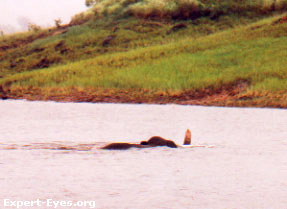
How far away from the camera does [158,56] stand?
1144 inches

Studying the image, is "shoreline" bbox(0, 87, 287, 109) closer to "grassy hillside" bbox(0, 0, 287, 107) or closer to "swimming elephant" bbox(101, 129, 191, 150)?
"grassy hillside" bbox(0, 0, 287, 107)

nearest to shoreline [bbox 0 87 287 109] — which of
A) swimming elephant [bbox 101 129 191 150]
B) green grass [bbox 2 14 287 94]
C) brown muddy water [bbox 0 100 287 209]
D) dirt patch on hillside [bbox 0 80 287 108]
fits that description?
dirt patch on hillside [bbox 0 80 287 108]

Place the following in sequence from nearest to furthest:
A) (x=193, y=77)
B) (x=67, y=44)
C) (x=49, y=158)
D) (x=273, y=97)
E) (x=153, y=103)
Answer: (x=49, y=158), (x=273, y=97), (x=153, y=103), (x=193, y=77), (x=67, y=44)

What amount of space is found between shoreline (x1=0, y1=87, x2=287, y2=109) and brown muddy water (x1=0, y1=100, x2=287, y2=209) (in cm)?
409

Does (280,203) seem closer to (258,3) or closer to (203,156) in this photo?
(203,156)

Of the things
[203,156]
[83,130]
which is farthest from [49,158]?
[83,130]

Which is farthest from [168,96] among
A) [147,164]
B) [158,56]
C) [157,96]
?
[147,164]

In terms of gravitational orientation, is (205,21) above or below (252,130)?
above

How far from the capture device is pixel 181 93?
2222 cm

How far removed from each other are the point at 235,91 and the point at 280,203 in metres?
15.6

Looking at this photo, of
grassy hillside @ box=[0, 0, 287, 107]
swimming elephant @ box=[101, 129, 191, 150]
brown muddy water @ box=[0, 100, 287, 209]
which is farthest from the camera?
grassy hillside @ box=[0, 0, 287, 107]

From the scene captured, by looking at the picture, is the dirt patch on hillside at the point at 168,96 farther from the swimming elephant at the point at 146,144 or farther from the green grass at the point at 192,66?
the swimming elephant at the point at 146,144

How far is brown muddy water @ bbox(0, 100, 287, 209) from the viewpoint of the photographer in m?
6.23

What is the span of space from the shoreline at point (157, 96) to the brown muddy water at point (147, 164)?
4.09 m
